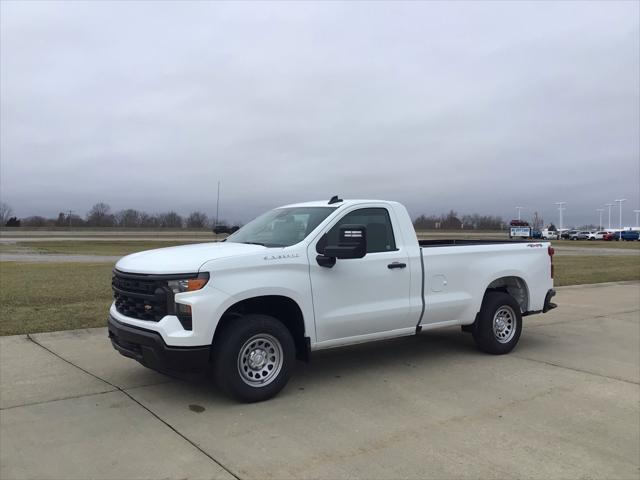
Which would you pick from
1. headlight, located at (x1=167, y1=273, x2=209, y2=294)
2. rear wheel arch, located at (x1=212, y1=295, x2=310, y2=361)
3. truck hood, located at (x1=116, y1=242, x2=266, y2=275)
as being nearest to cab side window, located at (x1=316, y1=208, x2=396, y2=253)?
rear wheel arch, located at (x1=212, y1=295, x2=310, y2=361)

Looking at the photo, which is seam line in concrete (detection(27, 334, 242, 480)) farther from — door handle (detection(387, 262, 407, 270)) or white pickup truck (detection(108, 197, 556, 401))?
door handle (detection(387, 262, 407, 270))

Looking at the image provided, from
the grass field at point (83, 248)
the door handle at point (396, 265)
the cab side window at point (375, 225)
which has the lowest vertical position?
the grass field at point (83, 248)

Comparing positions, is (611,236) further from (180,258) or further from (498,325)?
(180,258)

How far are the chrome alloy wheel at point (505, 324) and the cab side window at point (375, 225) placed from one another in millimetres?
2019

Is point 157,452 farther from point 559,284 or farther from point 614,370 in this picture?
point 559,284

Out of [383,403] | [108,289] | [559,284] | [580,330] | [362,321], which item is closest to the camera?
[383,403]

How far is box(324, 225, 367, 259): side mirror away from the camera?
525 centimetres

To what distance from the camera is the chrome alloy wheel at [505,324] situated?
23.7ft

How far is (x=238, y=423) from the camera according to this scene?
4629 millimetres

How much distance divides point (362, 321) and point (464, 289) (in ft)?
5.52

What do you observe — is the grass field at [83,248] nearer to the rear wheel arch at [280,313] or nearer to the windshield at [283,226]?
the windshield at [283,226]

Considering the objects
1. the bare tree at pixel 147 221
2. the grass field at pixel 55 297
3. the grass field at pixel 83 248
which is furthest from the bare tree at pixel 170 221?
the grass field at pixel 55 297

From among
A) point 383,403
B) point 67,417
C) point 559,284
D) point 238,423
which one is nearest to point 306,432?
point 238,423

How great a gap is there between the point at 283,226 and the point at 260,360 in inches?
63.2
